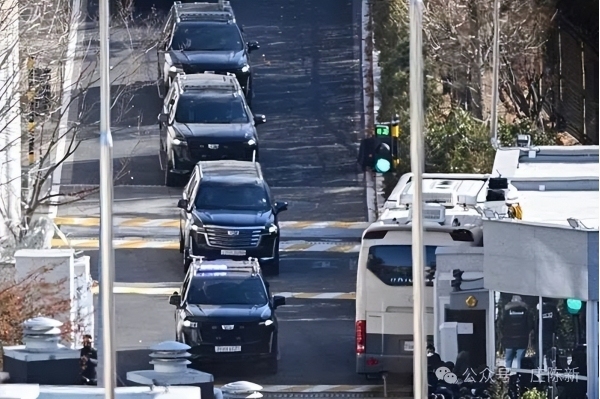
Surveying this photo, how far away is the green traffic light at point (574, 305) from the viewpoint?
20.2 metres

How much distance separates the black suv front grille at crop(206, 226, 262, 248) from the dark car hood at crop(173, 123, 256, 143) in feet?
16.0

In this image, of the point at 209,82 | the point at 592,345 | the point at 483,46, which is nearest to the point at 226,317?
the point at 592,345

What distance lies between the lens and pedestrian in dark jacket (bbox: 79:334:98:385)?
790 inches

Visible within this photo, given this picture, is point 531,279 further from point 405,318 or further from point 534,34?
point 534,34

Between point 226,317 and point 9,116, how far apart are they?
459 cm

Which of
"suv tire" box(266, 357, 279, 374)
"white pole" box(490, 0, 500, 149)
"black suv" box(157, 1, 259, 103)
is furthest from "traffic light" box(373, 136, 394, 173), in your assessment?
"black suv" box(157, 1, 259, 103)

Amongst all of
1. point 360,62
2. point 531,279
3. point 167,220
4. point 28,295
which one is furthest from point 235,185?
point 360,62

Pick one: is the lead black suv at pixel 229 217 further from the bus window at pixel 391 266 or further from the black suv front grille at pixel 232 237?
the bus window at pixel 391 266

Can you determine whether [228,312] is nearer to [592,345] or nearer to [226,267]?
[226,267]

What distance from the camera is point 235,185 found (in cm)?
2969

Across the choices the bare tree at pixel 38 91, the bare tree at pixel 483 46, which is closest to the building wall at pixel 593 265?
the bare tree at pixel 38 91

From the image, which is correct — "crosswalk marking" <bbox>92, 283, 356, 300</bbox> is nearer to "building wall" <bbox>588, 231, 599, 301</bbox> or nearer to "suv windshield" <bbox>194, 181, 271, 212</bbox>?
"suv windshield" <bbox>194, 181, 271, 212</bbox>

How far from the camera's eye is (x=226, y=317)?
943 inches

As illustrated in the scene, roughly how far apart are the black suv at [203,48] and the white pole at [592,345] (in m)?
18.6
